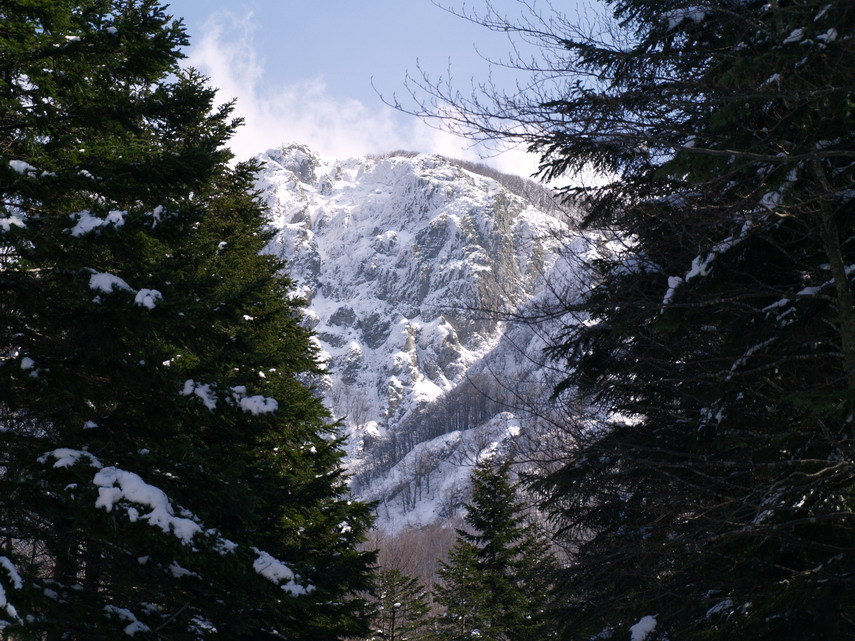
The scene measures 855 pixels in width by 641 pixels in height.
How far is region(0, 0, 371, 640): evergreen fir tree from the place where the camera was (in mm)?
4883

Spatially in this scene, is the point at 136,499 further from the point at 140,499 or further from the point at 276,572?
the point at 276,572

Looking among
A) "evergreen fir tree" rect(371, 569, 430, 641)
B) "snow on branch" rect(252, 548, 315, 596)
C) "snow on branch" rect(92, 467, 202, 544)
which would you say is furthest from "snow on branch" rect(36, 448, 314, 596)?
"evergreen fir tree" rect(371, 569, 430, 641)

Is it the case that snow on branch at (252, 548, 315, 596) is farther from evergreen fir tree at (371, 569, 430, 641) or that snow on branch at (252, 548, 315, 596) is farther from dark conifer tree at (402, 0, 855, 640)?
evergreen fir tree at (371, 569, 430, 641)

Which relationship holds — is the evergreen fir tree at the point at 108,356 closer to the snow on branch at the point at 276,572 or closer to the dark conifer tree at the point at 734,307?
the snow on branch at the point at 276,572

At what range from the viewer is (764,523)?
466cm

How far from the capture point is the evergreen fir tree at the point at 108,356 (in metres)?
4.88

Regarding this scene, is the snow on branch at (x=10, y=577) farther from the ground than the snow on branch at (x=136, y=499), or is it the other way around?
the snow on branch at (x=136, y=499)

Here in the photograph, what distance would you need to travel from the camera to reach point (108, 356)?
554 centimetres

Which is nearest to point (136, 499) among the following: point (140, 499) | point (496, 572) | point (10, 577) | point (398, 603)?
point (140, 499)

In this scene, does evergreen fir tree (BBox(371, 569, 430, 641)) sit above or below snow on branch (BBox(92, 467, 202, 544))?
above

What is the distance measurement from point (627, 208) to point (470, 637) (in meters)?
15.4

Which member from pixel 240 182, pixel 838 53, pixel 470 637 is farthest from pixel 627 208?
pixel 470 637

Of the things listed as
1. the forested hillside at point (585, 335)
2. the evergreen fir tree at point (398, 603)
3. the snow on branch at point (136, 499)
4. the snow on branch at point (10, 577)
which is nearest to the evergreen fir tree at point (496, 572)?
the evergreen fir tree at point (398, 603)

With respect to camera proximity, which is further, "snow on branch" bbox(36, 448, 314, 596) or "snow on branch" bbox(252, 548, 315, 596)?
"snow on branch" bbox(252, 548, 315, 596)
